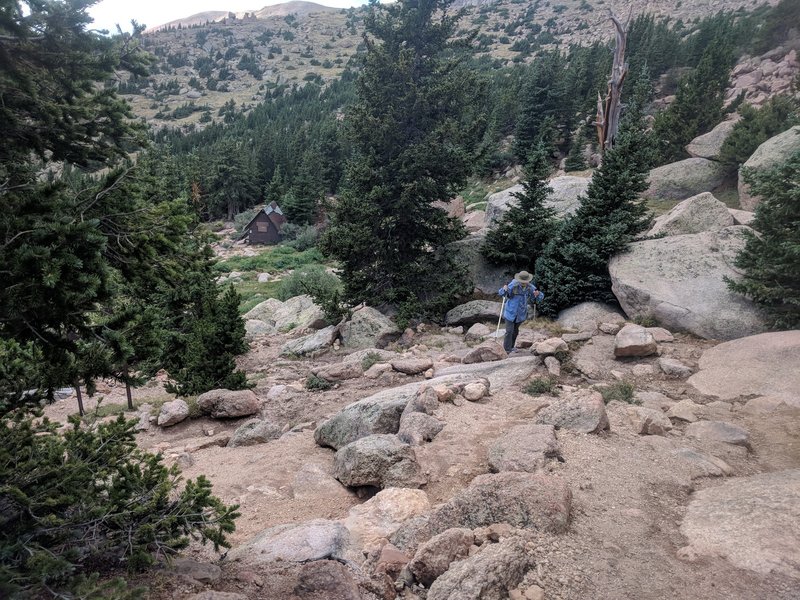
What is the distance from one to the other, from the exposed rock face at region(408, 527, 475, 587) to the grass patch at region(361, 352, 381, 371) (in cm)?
801

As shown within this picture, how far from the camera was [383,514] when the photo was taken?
17.8ft

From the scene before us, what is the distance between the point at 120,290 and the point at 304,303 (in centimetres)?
1933

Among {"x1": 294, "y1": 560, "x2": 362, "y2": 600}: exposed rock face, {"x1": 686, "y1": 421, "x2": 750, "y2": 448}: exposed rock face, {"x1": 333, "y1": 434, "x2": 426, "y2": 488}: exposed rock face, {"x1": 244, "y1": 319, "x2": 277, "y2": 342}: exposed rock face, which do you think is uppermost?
{"x1": 294, "y1": 560, "x2": 362, "y2": 600}: exposed rock face

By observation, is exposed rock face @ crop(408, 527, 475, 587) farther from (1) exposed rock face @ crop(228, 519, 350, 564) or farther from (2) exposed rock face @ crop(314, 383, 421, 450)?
(2) exposed rock face @ crop(314, 383, 421, 450)

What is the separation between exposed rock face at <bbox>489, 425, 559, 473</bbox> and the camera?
5.86m

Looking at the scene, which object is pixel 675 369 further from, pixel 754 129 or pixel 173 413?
pixel 754 129

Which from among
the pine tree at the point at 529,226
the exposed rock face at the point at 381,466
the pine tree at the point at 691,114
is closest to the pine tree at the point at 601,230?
the pine tree at the point at 529,226

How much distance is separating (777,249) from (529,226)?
7406mm

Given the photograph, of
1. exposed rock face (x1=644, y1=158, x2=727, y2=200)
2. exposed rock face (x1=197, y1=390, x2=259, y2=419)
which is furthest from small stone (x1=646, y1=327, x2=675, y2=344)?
exposed rock face (x1=644, y1=158, x2=727, y2=200)

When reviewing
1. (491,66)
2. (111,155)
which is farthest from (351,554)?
(491,66)

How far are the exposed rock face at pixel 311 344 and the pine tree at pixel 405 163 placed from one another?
1.61 m

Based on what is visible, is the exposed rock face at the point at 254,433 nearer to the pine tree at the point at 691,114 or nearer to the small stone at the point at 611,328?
the small stone at the point at 611,328

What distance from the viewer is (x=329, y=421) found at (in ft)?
27.8

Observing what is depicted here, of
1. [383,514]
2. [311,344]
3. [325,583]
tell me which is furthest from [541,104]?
[325,583]
